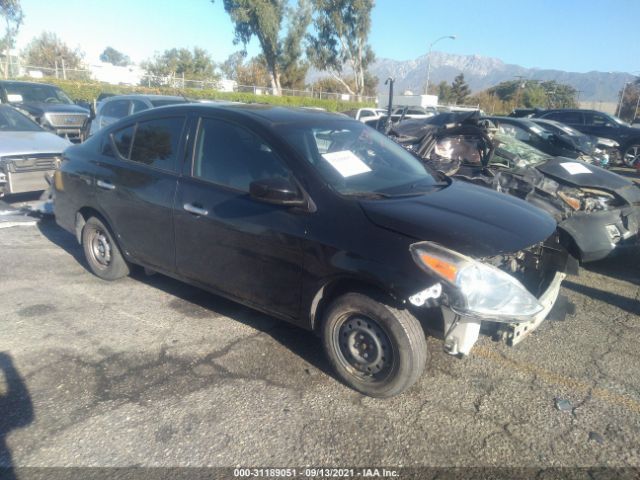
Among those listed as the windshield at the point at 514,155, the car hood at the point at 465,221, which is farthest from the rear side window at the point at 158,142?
the windshield at the point at 514,155

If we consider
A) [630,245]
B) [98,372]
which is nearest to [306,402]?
[98,372]

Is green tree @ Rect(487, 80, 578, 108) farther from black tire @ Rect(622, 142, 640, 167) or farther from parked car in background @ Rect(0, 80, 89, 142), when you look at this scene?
parked car in background @ Rect(0, 80, 89, 142)

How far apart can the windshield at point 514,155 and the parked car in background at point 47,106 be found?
9695mm

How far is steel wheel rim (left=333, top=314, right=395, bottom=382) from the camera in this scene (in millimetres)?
2869

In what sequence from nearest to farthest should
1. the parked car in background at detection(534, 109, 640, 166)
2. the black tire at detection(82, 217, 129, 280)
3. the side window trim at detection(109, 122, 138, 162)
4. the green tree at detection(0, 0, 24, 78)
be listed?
the side window trim at detection(109, 122, 138, 162)
the black tire at detection(82, 217, 129, 280)
the parked car in background at detection(534, 109, 640, 166)
the green tree at detection(0, 0, 24, 78)

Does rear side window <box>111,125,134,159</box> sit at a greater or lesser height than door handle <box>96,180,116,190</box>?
greater

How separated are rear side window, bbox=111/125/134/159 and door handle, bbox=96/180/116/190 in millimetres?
273

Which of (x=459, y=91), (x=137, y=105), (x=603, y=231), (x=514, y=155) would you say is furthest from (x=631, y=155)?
(x=459, y=91)

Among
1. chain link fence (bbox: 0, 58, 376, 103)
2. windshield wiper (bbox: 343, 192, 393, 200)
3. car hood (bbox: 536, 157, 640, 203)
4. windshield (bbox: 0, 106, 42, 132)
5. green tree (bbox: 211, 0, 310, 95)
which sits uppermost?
green tree (bbox: 211, 0, 310, 95)

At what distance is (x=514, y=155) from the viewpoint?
675cm

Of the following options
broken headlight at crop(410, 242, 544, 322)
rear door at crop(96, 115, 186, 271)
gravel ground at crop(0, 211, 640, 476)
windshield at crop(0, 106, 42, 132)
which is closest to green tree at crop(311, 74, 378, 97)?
windshield at crop(0, 106, 42, 132)

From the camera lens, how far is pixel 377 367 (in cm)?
293

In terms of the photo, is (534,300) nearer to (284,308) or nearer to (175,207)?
(284,308)

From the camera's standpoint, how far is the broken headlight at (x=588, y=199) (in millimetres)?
5322
